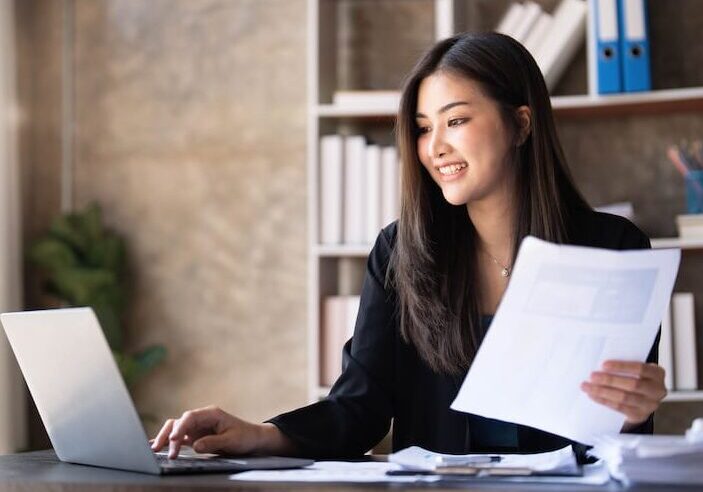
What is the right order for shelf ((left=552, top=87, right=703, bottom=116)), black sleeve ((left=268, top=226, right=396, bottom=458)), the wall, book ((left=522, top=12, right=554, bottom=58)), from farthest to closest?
the wall, book ((left=522, top=12, right=554, bottom=58)), shelf ((left=552, top=87, right=703, bottom=116)), black sleeve ((left=268, top=226, right=396, bottom=458))

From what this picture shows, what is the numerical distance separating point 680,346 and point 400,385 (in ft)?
4.61

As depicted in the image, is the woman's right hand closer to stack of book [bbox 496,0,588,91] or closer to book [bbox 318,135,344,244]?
book [bbox 318,135,344,244]

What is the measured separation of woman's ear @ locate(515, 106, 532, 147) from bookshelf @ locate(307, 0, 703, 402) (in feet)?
3.78

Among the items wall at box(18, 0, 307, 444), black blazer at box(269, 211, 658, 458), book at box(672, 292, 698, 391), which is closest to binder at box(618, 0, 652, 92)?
book at box(672, 292, 698, 391)

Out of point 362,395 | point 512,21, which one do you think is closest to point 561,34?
point 512,21

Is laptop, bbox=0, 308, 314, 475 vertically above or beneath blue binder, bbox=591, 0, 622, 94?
beneath

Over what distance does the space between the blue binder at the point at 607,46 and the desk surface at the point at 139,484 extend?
210 centimetres

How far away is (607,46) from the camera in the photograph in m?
3.04

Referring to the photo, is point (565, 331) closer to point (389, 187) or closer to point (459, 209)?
point (459, 209)

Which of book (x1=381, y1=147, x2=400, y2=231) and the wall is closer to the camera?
book (x1=381, y1=147, x2=400, y2=231)

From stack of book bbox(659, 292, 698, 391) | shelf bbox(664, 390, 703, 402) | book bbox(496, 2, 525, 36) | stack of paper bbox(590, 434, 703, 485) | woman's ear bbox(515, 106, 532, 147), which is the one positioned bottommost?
shelf bbox(664, 390, 703, 402)

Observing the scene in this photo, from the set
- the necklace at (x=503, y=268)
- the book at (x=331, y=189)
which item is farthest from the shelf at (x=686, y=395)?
the necklace at (x=503, y=268)

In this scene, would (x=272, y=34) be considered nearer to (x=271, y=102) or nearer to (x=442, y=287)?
(x=271, y=102)

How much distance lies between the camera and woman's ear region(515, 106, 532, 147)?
1999 millimetres
